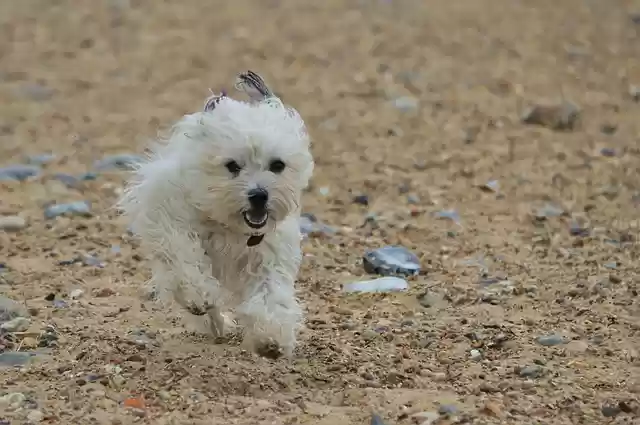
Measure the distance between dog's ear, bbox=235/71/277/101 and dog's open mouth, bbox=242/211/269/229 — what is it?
679 mm

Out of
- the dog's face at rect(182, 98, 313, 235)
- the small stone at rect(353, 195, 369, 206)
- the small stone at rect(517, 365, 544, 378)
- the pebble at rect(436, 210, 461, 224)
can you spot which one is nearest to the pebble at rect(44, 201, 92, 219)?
the small stone at rect(353, 195, 369, 206)

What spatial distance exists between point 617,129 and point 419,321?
5.32 metres

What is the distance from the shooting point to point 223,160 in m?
5.48

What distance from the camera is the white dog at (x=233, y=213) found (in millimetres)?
5465

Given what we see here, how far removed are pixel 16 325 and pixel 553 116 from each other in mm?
6450

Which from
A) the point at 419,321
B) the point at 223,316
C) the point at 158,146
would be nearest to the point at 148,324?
the point at 223,316

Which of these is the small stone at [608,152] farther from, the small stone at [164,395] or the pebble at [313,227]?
the small stone at [164,395]

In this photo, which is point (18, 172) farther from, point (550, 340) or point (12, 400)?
point (550, 340)

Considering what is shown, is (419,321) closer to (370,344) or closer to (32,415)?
(370,344)

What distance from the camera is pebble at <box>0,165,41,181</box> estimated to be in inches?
367

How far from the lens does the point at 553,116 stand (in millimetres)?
11234

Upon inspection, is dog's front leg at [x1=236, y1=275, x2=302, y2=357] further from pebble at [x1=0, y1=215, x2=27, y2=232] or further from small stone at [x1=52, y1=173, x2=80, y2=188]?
small stone at [x1=52, y1=173, x2=80, y2=188]

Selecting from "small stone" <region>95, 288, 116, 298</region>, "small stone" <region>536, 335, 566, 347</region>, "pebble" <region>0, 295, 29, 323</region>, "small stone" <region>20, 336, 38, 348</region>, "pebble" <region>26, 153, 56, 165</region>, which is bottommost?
"pebble" <region>26, 153, 56, 165</region>

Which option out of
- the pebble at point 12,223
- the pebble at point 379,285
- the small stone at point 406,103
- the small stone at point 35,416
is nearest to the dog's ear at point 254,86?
the pebble at point 379,285
